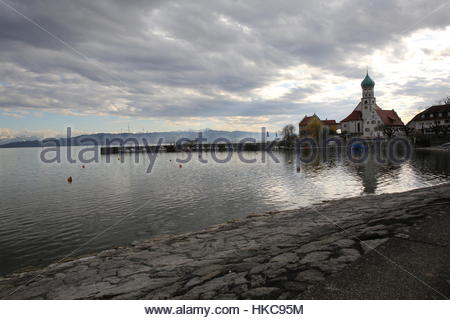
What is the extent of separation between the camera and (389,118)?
4761 inches

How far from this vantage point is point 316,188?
25359 millimetres

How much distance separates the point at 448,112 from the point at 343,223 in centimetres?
12041

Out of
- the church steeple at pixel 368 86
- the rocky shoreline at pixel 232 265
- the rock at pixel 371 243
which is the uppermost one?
the church steeple at pixel 368 86

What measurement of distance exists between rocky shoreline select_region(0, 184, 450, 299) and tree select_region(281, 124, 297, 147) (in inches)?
4508

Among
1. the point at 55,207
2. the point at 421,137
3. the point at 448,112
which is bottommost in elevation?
the point at 55,207

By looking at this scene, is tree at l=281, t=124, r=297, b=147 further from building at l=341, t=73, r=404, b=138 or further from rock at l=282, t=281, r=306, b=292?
rock at l=282, t=281, r=306, b=292

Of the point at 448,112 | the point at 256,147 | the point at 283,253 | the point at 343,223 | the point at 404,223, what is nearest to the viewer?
the point at 283,253

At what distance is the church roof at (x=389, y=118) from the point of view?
389ft

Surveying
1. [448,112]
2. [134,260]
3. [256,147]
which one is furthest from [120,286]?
[256,147]

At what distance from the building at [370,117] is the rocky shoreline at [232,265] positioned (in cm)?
12324

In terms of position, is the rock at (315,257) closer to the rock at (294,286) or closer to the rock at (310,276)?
Result: the rock at (310,276)

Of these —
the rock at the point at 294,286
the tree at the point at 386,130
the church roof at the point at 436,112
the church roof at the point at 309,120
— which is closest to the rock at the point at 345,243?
the rock at the point at 294,286

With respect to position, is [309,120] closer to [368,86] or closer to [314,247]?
[368,86]
